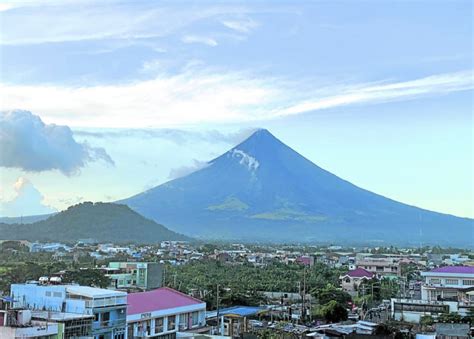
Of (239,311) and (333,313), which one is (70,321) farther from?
(333,313)

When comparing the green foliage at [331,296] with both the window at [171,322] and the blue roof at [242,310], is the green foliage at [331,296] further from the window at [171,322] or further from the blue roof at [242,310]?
the window at [171,322]

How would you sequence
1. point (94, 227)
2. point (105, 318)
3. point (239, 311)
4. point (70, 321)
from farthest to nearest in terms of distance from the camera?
point (94, 227), point (239, 311), point (105, 318), point (70, 321)

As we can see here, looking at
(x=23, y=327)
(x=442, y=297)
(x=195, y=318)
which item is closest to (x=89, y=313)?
(x=23, y=327)

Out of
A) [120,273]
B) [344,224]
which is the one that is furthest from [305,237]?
[120,273]

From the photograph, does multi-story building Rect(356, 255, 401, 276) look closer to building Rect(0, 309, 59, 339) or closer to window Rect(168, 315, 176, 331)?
window Rect(168, 315, 176, 331)

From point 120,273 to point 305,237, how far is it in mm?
75386

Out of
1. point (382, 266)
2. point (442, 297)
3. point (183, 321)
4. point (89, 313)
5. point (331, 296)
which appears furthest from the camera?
point (382, 266)

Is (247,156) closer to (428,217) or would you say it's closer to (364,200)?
(364,200)

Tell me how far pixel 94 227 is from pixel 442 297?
203ft

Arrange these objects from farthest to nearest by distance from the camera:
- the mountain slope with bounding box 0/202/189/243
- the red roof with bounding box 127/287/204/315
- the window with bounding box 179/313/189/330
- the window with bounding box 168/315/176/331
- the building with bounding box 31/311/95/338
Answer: the mountain slope with bounding box 0/202/189/243 < the window with bounding box 179/313/189/330 < the window with bounding box 168/315/176/331 < the red roof with bounding box 127/287/204/315 < the building with bounding box 31/311/95/338

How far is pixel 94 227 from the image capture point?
8019cm

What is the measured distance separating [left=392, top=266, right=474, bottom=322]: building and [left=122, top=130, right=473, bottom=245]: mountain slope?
2721 inches

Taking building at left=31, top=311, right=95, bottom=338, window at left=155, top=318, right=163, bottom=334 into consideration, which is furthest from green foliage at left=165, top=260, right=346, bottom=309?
building at left=31, top=311, right=95, bottom=338

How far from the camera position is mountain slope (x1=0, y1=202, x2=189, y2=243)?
75812 millimetres
